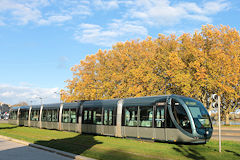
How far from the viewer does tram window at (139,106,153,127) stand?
1821 centimetres

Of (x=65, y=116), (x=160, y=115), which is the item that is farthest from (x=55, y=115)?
(x=160, y=115)

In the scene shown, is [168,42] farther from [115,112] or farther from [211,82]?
[115,112]

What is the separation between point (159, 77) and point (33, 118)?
17.2 m

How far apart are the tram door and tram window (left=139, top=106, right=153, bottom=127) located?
18.6 inches

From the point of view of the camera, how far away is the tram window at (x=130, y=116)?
63.9 ft

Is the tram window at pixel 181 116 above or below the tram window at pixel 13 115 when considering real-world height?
above

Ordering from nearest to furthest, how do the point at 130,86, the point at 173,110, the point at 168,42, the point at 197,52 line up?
the point at 173,110 → the point at 197,52 → the point at 130,86 → the point at 168,42

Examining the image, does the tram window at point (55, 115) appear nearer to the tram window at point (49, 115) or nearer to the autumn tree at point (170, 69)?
the tram window at point (49, 115)

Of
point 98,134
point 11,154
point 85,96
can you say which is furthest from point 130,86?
point 11,154

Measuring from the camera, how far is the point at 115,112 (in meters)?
21.3

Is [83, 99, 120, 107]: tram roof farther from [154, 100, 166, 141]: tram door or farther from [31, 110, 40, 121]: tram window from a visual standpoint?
[31, 110, 40, 121]: tram window

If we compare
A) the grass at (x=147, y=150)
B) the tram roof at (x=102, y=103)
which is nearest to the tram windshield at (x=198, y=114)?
the grass at (x=147, y=150)

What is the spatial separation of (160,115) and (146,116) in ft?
4.03

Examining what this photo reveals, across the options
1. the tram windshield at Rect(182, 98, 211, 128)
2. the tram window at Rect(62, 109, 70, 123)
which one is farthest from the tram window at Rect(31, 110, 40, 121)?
the tram windshield at Rect(182, 98, 211, 128)
